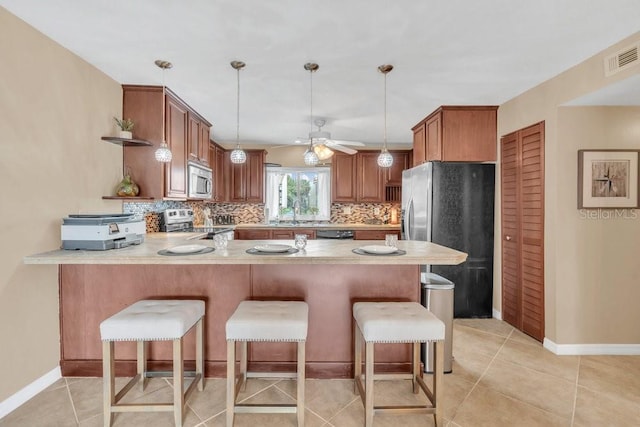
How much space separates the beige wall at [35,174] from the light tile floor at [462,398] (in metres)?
0.39

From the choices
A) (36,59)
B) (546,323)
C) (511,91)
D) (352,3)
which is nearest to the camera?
(352,3)

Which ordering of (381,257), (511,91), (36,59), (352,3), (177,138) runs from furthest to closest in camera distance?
(177,138)
(511,91)
(36,59)
(381,257)
(352,3)

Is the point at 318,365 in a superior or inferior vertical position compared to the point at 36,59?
inferior

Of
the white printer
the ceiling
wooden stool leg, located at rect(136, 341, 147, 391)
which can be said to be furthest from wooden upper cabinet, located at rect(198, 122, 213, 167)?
wooden stool leg, located at rect(136, 341, 147, 391)

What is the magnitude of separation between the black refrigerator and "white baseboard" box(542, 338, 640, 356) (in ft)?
3.03

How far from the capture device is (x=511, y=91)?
10.7 feet

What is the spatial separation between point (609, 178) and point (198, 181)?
167 inches

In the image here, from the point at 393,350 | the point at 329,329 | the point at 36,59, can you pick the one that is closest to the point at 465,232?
the point at 393,350

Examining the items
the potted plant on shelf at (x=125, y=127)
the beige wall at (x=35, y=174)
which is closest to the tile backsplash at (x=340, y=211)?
the potted plant on shelf at (x=125, y=127)

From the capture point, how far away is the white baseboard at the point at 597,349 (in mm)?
2822

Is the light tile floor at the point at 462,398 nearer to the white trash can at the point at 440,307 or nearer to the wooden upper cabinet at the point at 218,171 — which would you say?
the white trash can at the point at 440,307

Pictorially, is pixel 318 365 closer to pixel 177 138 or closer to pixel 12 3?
pixel 177 138

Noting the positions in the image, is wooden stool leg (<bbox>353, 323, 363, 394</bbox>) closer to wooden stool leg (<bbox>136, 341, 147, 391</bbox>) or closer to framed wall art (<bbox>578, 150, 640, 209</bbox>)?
wooden stool leg (<bbox>136, 341, 147, 391</bbox>)

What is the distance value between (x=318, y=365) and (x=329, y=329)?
274 mm
